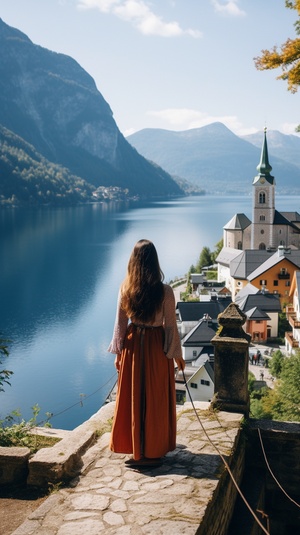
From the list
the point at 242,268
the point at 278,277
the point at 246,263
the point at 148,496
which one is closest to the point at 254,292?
the point at 278,277

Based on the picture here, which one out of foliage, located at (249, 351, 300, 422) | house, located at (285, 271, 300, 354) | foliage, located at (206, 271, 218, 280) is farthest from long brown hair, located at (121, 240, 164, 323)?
foliage, located at (206, 271, 218, 280)

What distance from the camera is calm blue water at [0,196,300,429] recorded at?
27750 millimetres

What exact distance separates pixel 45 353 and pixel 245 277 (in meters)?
19.7

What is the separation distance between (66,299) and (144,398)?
149 feet

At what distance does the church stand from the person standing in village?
56832 mm

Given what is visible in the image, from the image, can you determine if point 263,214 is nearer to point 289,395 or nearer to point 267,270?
point 267,270

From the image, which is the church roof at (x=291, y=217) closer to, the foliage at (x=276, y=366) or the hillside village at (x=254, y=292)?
the hillside village at (x=254, y=292)

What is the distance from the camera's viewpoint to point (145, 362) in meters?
4.05

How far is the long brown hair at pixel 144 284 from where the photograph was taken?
4043 mm

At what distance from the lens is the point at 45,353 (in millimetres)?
33875

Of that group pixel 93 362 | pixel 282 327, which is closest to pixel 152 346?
pixel 93 362

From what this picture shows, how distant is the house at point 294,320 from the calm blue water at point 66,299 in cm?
1002

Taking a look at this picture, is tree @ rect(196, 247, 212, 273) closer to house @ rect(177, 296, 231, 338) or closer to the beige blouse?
house @ rect(177, 296, 231, 338)

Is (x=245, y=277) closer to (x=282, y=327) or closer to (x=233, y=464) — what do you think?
(x=282, y=327)
